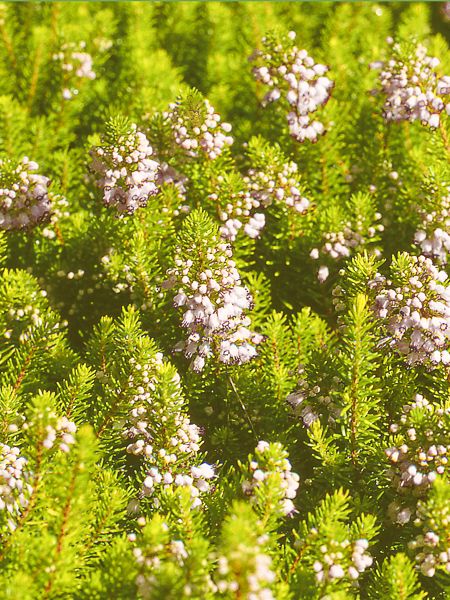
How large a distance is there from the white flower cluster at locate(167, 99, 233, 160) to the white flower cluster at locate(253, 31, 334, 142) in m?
0.30

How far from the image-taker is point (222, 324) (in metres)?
2.38

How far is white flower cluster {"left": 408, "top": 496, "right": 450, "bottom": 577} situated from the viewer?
1.93 meters

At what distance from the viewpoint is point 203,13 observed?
3.92 m

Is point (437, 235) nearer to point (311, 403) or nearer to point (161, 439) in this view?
point (311, 403)

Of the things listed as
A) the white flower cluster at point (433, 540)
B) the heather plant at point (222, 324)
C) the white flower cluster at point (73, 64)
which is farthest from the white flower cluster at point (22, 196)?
the white flower cluster at point (433, 540)

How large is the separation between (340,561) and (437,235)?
1.29 metres

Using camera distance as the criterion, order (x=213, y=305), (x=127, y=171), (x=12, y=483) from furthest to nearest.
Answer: (x=127, y=171)
(x=213, y=305)
(x=12, y=483)

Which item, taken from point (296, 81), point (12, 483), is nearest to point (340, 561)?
point (12, 483)

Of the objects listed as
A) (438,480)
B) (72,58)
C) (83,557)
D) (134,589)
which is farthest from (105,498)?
(72,58)

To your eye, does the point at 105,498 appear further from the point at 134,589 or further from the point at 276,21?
the point at 276,21

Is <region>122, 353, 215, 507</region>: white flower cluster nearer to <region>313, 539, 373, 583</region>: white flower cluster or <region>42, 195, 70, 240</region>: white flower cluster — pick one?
<region>313, 539, 373, 583</region>: white flower cluster

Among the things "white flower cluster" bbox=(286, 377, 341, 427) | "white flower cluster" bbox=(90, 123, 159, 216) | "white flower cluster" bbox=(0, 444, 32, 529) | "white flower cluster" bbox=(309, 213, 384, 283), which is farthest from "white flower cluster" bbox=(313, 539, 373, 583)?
"white flower cluster" bbox=(90, 123, 159, 216)

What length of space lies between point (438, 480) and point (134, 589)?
0.82 meters

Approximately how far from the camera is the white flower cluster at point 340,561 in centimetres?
Answer: 191
